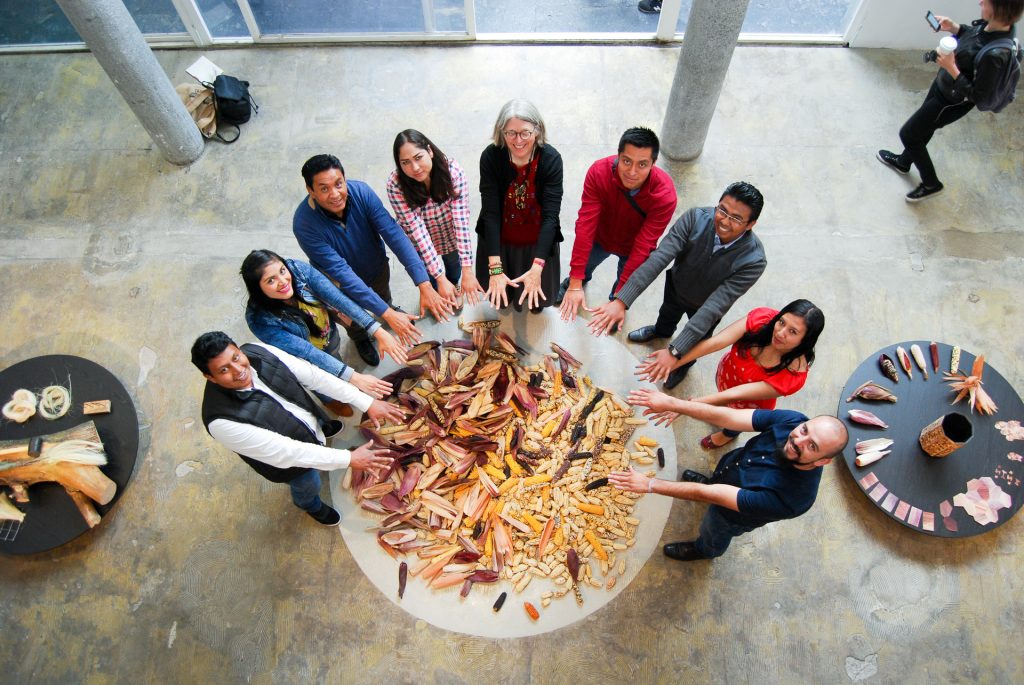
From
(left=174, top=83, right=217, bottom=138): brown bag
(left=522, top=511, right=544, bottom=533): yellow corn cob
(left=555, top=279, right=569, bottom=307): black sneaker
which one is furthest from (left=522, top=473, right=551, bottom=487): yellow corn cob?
(left=174, top=83, right=217, bottom=138): brown bag

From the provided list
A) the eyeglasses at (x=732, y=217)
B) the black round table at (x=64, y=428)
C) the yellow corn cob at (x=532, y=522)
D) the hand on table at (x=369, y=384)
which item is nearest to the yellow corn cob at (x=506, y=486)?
the yellow corn cob at (x=532, y=522)

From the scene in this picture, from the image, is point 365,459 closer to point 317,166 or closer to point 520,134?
point 317,166

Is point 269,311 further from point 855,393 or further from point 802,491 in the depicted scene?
point 855,393

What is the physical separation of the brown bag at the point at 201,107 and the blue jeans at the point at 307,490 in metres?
3.40

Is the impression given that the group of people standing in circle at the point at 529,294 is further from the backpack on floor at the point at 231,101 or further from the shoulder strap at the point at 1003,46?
the backpack on floor at the point at 231,101

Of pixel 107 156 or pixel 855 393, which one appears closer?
pixel 855 393

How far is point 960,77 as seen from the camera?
376cm

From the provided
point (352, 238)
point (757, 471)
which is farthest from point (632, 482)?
point (352, 238)

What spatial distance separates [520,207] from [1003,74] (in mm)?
3083

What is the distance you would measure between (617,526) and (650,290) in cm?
170

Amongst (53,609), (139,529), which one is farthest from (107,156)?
(53,609)

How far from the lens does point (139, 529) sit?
346 centimetres

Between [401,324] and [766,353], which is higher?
[766,353]

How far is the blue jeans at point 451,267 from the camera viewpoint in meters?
3.79
